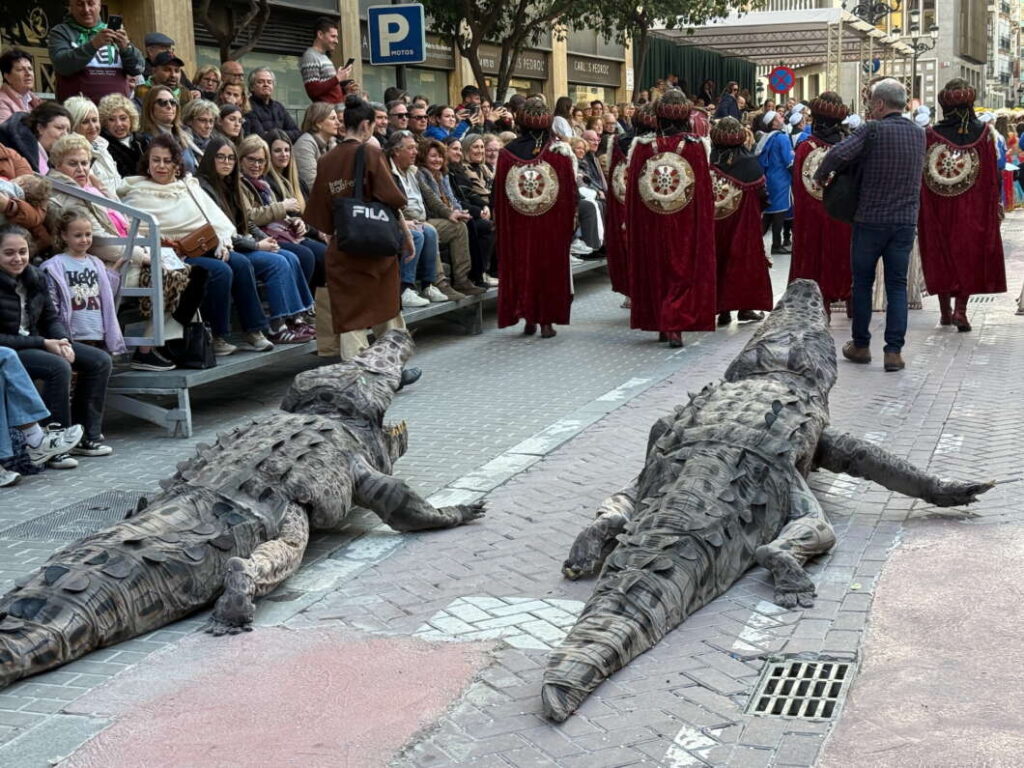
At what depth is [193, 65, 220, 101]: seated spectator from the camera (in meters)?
12.8

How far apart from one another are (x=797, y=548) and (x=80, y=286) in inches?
200

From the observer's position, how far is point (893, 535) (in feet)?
20.5

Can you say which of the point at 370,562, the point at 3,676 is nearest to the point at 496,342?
the point at 370,562

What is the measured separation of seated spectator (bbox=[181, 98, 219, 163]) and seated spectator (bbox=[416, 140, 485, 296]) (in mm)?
2664

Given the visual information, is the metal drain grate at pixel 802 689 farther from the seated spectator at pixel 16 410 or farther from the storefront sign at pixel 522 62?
the storefront sign at pixel 522 62

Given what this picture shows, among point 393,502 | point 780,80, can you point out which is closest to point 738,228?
point 393,502

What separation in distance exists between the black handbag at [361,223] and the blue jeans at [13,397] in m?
2.80

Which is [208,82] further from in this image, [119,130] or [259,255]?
[259,255]

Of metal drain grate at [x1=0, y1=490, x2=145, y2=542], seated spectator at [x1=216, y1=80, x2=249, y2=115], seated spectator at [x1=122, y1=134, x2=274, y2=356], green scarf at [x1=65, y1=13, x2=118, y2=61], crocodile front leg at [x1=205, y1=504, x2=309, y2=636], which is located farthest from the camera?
seated spectator at [x1=216, y1=80, x2=249, y2=115]

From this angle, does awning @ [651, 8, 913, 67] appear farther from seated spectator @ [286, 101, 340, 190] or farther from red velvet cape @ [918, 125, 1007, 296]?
seated spectator @ [286, 101, 340, 190]

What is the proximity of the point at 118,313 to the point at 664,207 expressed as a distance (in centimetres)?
504

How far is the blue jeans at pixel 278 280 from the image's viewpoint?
10.2 meters

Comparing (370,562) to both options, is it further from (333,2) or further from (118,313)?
(333,2)

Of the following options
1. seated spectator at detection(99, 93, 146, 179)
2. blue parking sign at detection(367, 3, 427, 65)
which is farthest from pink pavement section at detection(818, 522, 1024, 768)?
blue parking sign at detection(367, 3, 427, 65)
